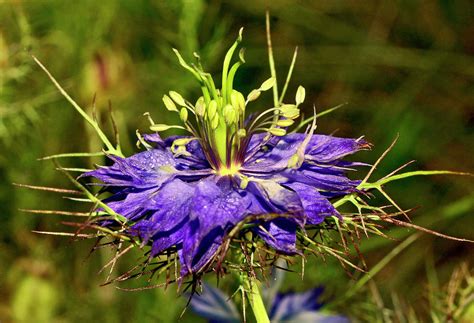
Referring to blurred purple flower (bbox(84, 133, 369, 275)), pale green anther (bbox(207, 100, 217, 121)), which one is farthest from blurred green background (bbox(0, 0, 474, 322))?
pale green anther (bbox(207, 100, 217, 121))

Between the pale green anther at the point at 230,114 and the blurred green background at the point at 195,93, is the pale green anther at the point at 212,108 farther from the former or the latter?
the blurred green background at the point at 195,93

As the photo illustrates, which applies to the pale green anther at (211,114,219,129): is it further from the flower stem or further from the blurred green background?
the blurred green background

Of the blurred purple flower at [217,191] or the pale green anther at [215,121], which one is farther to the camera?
the pale green anther at [215,121]

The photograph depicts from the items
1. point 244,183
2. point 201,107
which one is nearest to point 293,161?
point 244,183

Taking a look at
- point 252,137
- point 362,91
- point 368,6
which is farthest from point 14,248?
point 368,6

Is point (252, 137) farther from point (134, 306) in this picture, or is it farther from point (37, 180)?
point (37, 180)

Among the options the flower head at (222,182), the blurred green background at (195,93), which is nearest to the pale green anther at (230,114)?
the flower head at (222,182)

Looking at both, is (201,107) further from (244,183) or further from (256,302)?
(256,302)

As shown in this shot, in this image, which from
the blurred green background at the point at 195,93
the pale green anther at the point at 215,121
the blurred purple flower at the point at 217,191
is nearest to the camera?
the blurred purple flower at the point at 217,191
